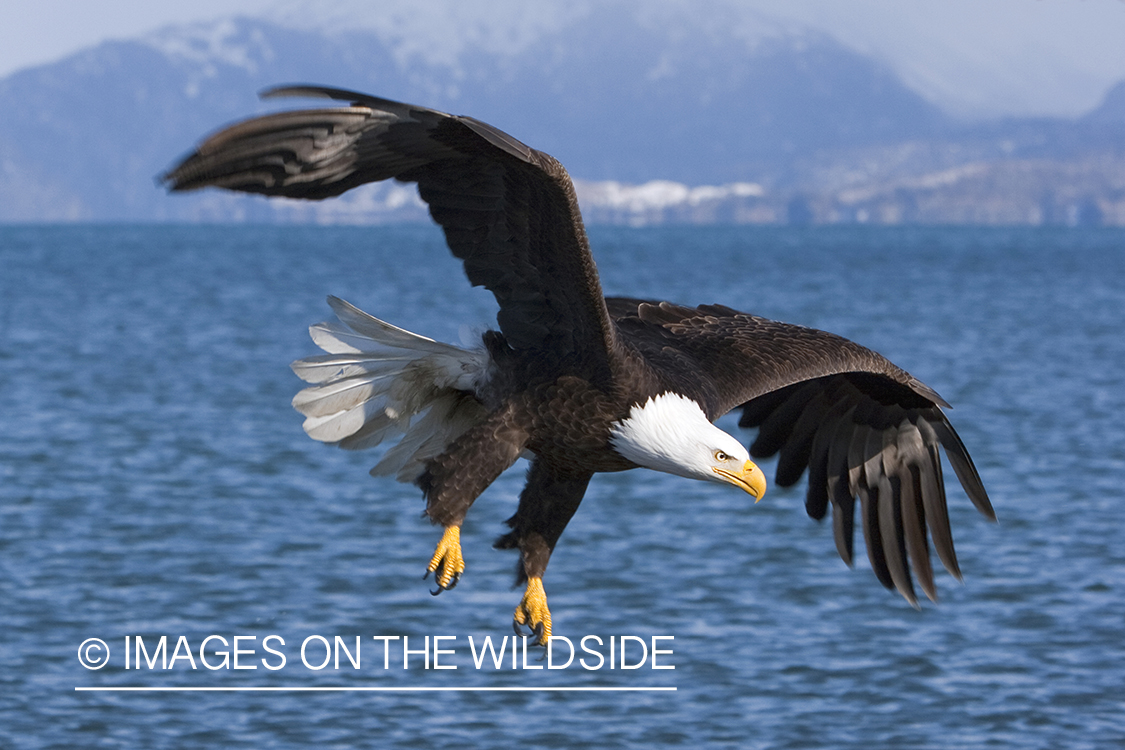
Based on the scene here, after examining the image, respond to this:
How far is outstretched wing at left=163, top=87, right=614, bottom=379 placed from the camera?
4.45 metres

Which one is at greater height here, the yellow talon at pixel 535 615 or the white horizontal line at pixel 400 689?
the yellow talon at pixel 535 615

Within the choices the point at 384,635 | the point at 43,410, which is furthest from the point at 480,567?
the point at 43,410

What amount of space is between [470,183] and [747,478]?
1.27 m

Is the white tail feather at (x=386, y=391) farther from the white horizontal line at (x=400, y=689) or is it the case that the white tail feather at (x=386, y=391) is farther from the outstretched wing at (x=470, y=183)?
the white horizontal line at (x=400, y=689)

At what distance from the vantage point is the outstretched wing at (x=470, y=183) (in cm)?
445

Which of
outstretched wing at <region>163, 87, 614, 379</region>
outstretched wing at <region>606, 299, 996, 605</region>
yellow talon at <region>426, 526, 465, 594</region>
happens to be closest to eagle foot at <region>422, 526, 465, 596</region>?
yellow talon at <region>426, 526, 465, 594</region>

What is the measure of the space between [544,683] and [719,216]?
182512 mm

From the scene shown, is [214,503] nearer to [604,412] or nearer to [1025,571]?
[1025,571]

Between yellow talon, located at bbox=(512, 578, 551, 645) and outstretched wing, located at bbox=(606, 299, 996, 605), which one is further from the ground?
outstretched wing, located at bbox=(606, 299, 996, 605)

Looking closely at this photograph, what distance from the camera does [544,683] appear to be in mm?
9562

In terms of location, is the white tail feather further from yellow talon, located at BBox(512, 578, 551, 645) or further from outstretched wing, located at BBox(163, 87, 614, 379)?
yellow talon, located at BBox(512, 578, 551, 645)

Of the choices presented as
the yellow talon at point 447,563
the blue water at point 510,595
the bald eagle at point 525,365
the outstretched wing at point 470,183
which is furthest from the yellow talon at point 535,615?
the blue water at point 510,595

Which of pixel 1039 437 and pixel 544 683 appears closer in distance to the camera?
pixel 544 683

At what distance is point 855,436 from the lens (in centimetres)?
708
